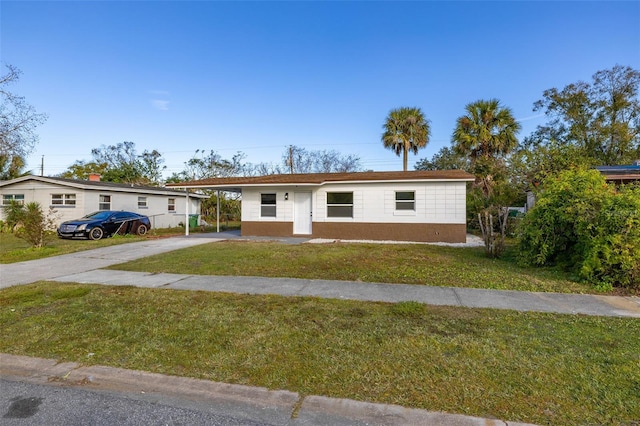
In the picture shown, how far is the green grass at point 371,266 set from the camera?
273 inches

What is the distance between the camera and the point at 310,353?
3.50 meters

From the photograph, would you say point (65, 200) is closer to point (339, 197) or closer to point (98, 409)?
point (339, 197)

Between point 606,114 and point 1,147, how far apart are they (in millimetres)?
40168

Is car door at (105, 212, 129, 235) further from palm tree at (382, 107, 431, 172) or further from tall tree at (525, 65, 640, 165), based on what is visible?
tall tree at (525, 65, 640, 165)

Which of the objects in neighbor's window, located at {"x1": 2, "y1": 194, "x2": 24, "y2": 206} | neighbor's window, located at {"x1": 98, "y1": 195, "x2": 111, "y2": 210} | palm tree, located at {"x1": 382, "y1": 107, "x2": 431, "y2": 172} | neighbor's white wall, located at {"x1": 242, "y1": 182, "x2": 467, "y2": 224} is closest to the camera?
neighbor's white wall, located at {"x1": 242, "y1": 182, "x2": 467, "y2": 224}

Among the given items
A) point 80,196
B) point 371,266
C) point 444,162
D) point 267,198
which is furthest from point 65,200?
point 444,162

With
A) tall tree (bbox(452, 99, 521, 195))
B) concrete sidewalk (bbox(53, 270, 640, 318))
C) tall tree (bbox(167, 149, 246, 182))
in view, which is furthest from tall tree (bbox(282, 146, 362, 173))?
concrete sidewalk (bbox(53, 270, 640, 318))

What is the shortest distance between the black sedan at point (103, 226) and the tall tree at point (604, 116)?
2851 cm

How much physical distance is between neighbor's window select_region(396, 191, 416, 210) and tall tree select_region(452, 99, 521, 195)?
715 cm

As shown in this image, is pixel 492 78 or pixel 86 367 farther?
pixel 492 78

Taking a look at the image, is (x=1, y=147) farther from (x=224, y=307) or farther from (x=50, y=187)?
(x=224, y=307)

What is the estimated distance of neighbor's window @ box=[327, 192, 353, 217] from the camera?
15391 mm

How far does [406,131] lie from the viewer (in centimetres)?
2366

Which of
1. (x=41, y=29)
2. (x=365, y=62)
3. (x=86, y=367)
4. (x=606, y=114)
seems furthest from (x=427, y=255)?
(x=606, y=114)
